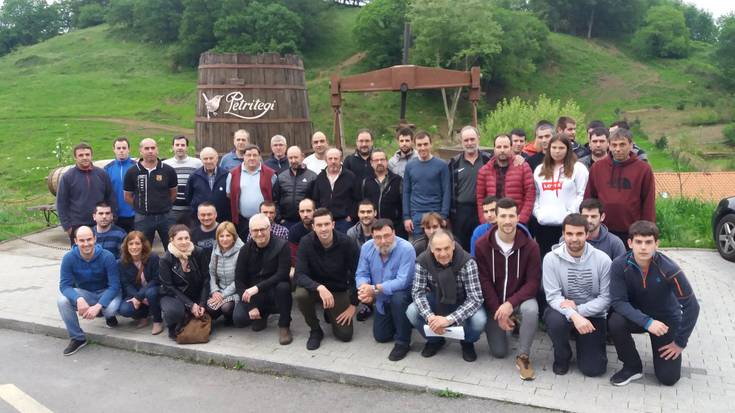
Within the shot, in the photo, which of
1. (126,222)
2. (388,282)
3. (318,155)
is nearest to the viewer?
(388,282)

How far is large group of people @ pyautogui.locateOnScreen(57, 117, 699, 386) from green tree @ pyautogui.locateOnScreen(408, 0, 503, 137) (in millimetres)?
35070

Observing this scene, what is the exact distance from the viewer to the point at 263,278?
5793mm

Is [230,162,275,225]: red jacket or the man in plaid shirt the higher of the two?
[230,162,275,225]: red jacket

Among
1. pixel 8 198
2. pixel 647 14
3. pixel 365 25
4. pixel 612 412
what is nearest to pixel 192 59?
pixel 365 25

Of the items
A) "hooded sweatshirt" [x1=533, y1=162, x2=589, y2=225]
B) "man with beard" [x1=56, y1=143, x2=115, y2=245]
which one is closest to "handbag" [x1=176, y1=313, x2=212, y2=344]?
"man with beard" [x1=56, y1=143, x2=115, y2=245]

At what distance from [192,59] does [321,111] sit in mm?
18179

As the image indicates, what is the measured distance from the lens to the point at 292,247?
6.44 metres

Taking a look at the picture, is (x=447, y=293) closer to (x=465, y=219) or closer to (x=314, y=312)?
(x=314, y=312)

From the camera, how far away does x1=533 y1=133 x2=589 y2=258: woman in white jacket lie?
18.0 ft

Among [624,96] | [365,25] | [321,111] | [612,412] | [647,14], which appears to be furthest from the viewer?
[647,14]

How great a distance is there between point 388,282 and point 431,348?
645 millimetres

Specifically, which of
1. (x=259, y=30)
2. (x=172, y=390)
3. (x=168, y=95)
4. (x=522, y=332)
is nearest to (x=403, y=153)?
(x=522, y=332)

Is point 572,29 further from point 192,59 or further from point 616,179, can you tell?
point 616,179

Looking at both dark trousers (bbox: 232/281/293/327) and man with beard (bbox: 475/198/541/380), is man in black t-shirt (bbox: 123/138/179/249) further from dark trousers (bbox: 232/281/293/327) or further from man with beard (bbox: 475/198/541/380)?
man with beard (bbox: 475/198/541/380)
